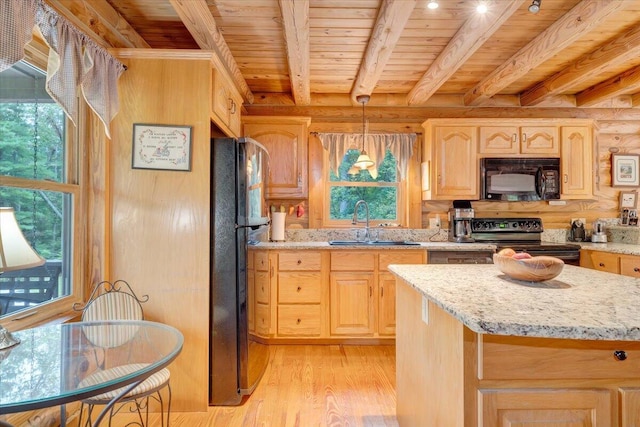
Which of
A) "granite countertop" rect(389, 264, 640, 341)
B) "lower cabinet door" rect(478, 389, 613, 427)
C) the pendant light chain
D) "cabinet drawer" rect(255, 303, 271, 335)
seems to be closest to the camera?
"granite countertop" rect(389, 264, 640, 341)

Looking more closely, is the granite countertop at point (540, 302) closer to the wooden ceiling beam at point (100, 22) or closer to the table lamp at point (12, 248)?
the table lamp at point (12, 248)

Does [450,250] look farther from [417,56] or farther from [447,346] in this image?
[447,346]

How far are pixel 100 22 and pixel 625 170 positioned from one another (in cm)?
496

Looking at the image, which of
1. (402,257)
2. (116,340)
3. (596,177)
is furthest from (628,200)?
(116,340)

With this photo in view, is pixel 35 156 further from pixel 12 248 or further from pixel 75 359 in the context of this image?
pixel 75 359

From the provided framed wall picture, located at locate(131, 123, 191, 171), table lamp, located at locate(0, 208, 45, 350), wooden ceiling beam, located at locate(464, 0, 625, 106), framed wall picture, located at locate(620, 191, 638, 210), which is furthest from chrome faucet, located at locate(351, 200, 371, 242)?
framed wall picture, located at locate(620, 191, 638, 210)

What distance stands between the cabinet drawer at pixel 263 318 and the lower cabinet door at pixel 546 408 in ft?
5.78

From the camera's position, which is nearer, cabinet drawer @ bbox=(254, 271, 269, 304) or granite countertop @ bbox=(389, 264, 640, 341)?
granite countertop @ bbox=(389, 264, 640, 341)

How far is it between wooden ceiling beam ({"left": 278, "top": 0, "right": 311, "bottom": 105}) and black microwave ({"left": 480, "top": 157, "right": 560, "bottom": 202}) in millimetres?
1925

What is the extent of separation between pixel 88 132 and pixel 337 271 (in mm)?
2104

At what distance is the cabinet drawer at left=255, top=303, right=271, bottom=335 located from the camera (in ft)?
8.33

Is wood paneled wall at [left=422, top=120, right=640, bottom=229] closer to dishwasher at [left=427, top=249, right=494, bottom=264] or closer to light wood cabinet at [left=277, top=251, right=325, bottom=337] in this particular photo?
dishwasher at [left=427, top=249, right=494, bottom=264]

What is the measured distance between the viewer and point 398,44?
8.55ft

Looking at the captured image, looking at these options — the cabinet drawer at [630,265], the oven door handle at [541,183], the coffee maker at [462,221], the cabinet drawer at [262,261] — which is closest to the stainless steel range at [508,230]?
the coffee maker at [462,221]
